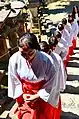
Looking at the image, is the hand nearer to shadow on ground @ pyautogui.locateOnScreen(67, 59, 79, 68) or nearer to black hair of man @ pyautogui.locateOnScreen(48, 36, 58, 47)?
black hair of man @ pyautogui.locateOnScreen(48, 36, 58, 47)

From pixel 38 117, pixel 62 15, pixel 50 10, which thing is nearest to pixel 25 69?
pixel 38 117

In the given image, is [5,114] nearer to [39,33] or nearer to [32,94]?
[32,94]

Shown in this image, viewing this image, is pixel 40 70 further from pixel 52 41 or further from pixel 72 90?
pixel 72 90

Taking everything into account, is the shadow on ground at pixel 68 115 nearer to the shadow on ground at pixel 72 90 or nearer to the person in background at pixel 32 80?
the shadow on ground at pixel 72 90

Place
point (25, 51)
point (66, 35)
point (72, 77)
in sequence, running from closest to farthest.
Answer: point (25, 51) < point (72, 77) < point (66, 35)

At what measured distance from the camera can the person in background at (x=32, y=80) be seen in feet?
12.1

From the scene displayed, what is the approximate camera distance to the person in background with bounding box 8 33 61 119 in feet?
12.1

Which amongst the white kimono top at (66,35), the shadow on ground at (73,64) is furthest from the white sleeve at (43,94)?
the shadow on ground at (73,64)

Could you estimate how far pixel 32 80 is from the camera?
382 cm

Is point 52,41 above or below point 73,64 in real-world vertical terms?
above

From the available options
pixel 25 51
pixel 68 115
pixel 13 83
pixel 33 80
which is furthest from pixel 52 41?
pixel 25 51

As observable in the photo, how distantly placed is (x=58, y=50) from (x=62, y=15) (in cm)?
937

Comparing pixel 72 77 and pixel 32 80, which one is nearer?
pixel 32 80

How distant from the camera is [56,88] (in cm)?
393
